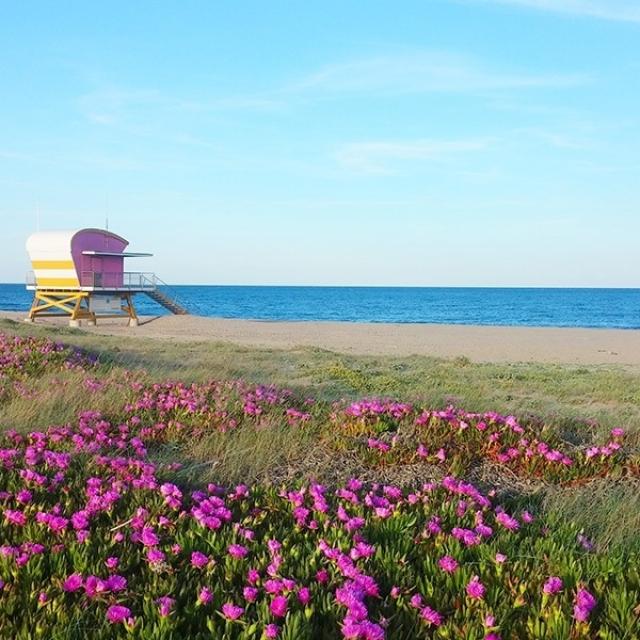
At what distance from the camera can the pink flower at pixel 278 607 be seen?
3121 mm

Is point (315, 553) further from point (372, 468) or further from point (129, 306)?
point (129, 306)

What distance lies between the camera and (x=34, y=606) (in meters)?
3.23

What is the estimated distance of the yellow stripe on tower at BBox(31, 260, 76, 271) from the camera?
1720 inches

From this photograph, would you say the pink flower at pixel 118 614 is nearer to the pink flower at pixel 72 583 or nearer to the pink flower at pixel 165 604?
the pink flower at pixel 165 604

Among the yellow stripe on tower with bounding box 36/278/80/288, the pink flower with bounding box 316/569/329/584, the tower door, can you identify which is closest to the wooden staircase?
the tower door

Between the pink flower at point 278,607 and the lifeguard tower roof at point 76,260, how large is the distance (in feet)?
140

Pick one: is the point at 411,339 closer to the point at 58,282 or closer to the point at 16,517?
the point at 58,282

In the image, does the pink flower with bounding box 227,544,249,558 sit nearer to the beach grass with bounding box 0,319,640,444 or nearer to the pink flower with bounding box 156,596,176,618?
the pink flower with bounding box 156,596,176,618

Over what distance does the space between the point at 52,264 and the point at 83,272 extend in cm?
207

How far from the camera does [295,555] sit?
376 cm

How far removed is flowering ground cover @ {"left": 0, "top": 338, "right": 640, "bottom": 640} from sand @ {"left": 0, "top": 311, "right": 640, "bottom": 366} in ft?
78.5

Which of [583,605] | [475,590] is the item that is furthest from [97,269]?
[583,605]

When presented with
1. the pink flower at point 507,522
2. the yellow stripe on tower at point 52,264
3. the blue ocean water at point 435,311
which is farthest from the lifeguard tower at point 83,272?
the pink flower at point 507,522

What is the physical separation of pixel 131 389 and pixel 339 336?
35231 mm
